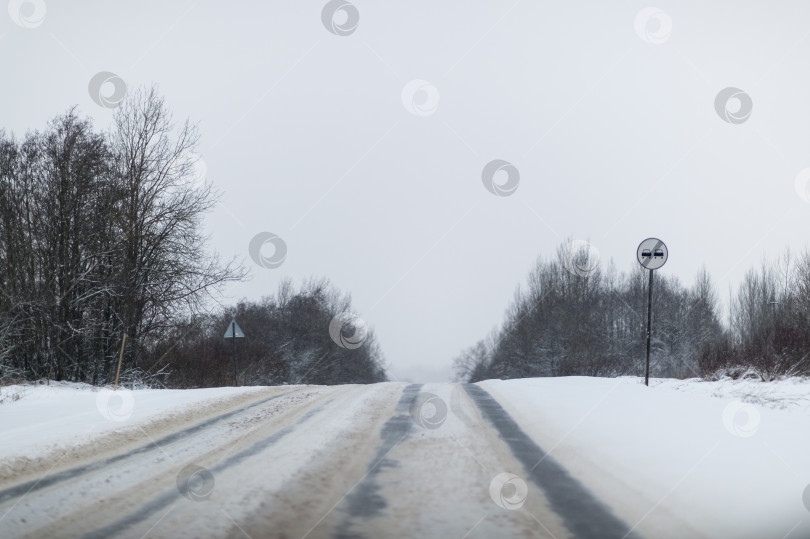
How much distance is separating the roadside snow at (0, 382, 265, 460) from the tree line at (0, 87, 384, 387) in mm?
6808

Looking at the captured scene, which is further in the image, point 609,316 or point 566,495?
point 609,316

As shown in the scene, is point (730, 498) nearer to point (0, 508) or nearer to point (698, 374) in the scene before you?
point (0, 508)

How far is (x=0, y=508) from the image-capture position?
448 centimetres

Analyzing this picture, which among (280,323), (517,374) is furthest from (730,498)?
(280,323)

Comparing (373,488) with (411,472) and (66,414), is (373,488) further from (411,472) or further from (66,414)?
(66,414)

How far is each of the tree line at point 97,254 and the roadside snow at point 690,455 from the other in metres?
15.6

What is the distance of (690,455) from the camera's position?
6.14 metres

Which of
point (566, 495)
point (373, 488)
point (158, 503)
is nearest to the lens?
point (158, 503)

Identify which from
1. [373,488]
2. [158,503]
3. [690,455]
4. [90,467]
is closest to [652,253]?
[690,455]

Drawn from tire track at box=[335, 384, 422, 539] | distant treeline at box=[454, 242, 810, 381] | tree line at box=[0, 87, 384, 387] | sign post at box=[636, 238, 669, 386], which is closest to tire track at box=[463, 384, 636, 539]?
tire track at box=[335, 384, 422, 539]

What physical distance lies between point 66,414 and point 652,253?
11.8m

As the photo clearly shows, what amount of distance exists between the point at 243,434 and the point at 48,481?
8.93 ft

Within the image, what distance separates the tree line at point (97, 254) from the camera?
66.8 ft

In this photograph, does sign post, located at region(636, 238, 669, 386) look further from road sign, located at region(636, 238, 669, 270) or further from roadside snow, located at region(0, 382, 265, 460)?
roadside snow, located at region(0, 382, 265, 460)
